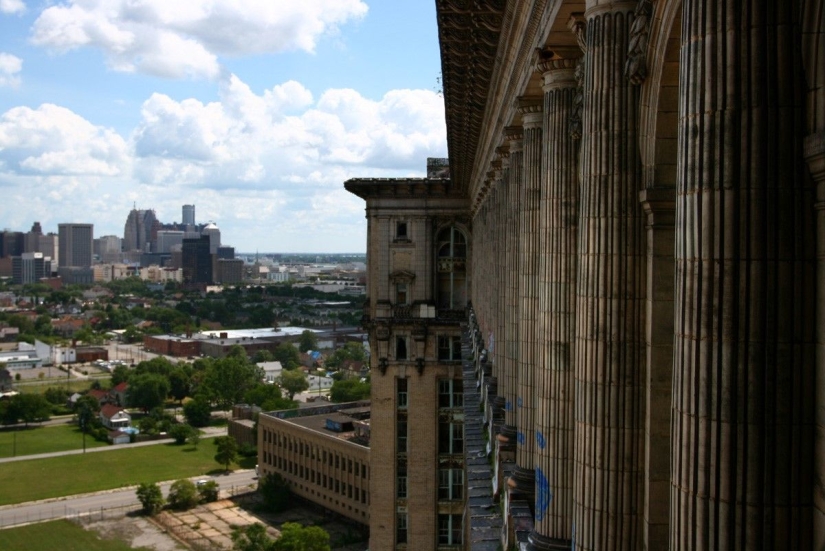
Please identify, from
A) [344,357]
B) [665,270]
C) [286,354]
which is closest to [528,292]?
[665,270]

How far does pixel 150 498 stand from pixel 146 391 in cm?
5086

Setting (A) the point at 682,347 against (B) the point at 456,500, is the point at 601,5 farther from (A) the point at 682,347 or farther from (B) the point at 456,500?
(B) the point at 456,500

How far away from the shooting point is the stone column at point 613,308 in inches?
352

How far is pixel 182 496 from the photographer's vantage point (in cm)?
8156

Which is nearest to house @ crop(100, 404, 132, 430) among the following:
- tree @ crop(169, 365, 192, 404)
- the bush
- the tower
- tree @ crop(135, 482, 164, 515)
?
tree @ crop(169, 365, 192, 404)

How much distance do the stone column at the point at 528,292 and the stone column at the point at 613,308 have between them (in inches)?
207

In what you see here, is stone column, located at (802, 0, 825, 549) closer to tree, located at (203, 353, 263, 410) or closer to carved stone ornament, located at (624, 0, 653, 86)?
carved stone ornament, located at (624, 0, 653, 86)

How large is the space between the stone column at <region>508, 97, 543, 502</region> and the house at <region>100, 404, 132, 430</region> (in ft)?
365

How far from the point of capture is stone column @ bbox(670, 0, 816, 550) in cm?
545

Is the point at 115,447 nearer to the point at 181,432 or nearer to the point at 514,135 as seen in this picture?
the point at 181,432

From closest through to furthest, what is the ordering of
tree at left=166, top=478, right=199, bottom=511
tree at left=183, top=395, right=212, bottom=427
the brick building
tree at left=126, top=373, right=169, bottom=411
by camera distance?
the brick building < tree at left=166, top=478, right=199, bottom=511 < tree at left=183, top=395, right=212, bottom=427 < tree at left=126, top=373, right=169, bottom=411

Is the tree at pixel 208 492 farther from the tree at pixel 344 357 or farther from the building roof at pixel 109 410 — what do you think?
the tree at pixel 344 357

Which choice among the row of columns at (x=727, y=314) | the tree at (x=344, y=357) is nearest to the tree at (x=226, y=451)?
the tree at (x=344, y=357)

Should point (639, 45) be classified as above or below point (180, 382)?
above
